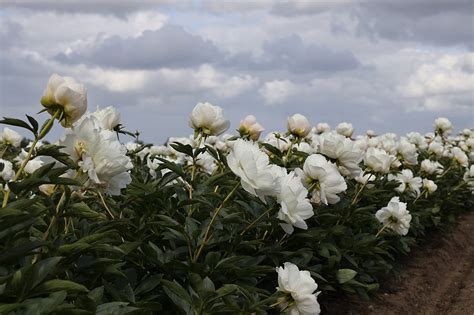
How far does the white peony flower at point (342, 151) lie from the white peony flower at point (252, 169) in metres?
1.00

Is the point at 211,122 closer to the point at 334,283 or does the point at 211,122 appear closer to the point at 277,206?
the point at 277,206

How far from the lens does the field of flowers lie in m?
1.95

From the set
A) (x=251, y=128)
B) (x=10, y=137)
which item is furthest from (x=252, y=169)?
(x=10, y=137)

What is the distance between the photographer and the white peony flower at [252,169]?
2363 mm

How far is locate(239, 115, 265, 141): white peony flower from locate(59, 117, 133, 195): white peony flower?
142 centimetres

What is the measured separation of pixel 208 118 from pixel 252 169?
2.22 ft

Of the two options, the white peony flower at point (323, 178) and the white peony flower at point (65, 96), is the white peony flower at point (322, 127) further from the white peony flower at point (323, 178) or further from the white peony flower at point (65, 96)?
the white peony flower at point (65, 96)

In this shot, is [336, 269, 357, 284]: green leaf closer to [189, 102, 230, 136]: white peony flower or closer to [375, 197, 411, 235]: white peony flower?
[375, 197, 411, 235]: white peony flower

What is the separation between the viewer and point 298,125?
12.2ft

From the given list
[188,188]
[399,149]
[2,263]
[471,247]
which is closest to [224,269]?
[188,188]

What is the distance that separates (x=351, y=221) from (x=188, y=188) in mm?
1569

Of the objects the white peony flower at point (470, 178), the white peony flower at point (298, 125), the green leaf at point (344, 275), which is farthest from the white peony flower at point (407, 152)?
the white peony flower at point (298, 125)

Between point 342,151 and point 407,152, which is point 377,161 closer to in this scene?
point 342,151

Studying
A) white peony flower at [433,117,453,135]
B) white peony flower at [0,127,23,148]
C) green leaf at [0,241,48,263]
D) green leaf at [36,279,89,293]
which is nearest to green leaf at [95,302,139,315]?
green leaf at [36,279,89,293]
